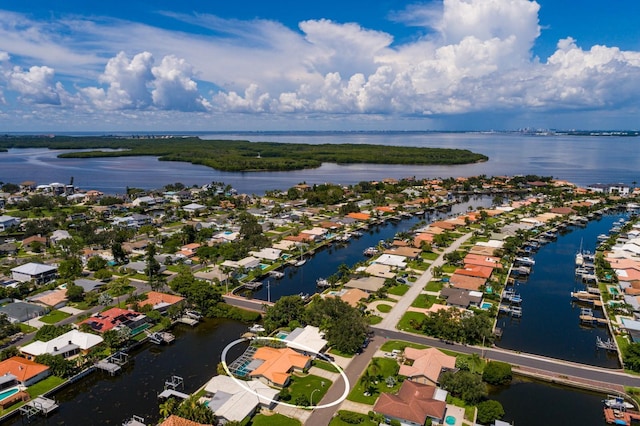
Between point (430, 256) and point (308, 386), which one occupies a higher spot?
point (430, 256)

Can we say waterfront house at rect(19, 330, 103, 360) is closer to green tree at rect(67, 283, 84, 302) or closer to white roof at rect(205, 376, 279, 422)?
green tree at rect(67, 283, 84, 302)

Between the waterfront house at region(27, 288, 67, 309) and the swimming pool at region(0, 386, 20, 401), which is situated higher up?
the waterfront house at region(27, 288, 67, 309)

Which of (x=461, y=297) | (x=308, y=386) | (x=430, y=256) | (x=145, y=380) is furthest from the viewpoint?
(x=430, y=256)

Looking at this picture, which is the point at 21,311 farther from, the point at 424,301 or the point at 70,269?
the point at 424,301

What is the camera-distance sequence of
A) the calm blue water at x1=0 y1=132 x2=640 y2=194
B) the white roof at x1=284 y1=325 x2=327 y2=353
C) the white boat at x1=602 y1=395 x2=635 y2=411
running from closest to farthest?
the white boat at x1=602 y1=395 x2=635 y2=411
the white roof at x1=284 y1=325 x2=327 y2=353
the calm blue water at x1=0 y1=132 x2=640 y2=194

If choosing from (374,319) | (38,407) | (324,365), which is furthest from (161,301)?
(374,319)

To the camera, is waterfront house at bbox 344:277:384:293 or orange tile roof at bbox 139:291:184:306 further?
waterfront house at bbox 344:277:384:293

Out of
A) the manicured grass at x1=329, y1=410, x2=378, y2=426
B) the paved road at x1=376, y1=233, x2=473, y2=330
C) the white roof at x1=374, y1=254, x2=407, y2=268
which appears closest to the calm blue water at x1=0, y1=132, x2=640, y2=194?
the white roof at x1=374, y1=254, x2=407, y2=268

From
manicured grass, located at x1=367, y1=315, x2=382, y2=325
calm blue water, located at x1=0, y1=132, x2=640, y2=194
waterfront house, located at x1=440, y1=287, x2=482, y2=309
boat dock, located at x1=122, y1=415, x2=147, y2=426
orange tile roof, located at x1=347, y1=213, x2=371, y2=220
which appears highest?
calm blue water, located at x1=0, y1=132, x2=640, y2=194

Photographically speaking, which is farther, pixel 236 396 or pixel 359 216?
pixel 359 216
